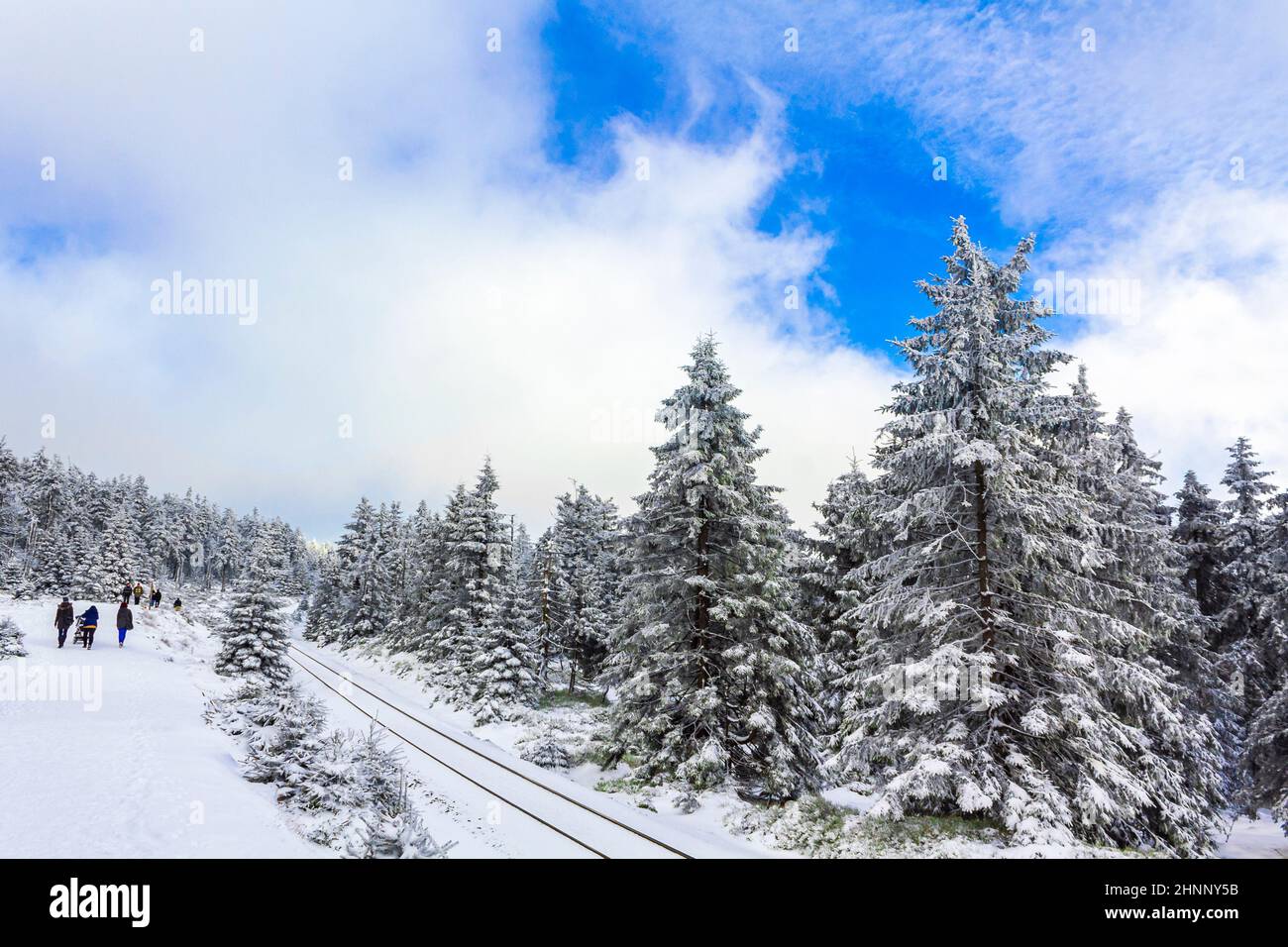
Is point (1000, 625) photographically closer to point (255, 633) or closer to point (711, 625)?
point (711, 625)

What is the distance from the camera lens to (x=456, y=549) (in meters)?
36.4

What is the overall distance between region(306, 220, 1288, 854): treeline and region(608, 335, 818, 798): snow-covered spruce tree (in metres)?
0.08

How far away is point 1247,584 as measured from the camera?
23.6m

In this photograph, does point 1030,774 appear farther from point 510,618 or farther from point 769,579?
point 510,618

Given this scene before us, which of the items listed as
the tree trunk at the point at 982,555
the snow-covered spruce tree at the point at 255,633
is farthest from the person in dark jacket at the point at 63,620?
the tree trunk at the point at 982,555

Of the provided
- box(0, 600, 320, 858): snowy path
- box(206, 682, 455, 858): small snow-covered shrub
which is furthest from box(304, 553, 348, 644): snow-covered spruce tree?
box(206, 682, 455, 858): small snow-covered shrub

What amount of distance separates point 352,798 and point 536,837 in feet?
14.6

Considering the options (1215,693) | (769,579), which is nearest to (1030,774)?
(769,579)

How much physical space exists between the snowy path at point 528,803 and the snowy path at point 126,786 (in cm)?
591

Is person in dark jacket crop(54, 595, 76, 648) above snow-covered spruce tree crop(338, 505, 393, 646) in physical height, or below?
above

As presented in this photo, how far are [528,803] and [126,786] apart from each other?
9491 millimetres

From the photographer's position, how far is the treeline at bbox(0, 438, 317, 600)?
169 feet

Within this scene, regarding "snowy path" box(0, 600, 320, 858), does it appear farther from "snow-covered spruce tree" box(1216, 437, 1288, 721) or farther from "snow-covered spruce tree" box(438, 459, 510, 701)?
"snow-covered spruce tree" box(1216, 437, 1288, 721)

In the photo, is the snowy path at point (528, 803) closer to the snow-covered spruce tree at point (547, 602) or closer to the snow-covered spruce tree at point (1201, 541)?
the snow-covered spruce tree at point (547, 602)
